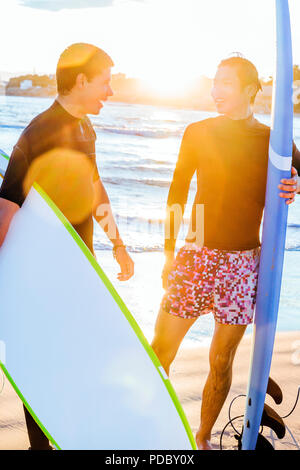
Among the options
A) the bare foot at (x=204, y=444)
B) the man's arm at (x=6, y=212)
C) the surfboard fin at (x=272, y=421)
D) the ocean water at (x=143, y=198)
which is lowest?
the ocean water at (x=143, y=198)

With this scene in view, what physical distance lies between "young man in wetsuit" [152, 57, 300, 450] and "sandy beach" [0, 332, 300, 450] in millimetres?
627

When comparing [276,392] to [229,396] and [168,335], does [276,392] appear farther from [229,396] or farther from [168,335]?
[168,335]

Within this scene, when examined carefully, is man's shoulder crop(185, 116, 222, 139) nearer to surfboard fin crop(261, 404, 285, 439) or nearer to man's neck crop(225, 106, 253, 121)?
man's neck crop(225, 106, 253, 121)

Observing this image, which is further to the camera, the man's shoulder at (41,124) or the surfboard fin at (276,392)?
the surfboard fin at (276,392)

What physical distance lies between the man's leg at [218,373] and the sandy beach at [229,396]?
18cm

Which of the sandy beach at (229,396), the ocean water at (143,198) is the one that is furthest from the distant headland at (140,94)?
the sandy beach at (229,396)

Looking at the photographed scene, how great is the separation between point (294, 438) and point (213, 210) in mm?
1233

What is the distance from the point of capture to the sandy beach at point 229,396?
248cm

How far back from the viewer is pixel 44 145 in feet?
6.07

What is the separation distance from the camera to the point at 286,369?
10.7 feet

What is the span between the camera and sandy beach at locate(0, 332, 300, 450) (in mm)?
2482

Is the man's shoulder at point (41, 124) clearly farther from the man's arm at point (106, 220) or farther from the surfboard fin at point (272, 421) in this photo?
the surfboard fin at point (272, 421)

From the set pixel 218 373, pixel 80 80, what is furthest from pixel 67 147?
pixel 218 373
